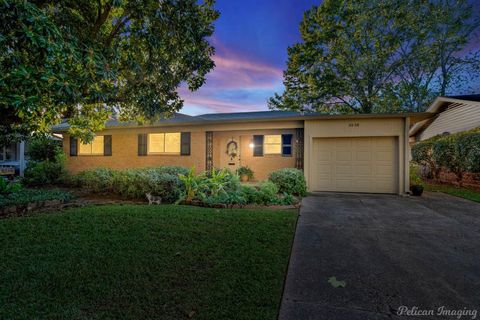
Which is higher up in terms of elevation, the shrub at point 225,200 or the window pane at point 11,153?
the window pane at point 11,153

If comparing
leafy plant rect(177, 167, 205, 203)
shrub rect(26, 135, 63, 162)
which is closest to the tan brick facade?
shrub rect(26, 135, 63, 162)

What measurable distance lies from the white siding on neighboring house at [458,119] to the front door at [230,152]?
11446 mm

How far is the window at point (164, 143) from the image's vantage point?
1136cm

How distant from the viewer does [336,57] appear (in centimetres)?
1477

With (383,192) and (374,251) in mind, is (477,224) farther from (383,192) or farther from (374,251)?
(383,192)

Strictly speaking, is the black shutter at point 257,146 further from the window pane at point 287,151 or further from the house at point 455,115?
the house at point 455,115

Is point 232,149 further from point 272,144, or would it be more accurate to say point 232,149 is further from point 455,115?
point 455,115

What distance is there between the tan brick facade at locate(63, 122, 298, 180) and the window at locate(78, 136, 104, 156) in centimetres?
27

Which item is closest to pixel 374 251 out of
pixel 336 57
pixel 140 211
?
pixel 140 211

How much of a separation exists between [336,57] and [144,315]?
16.8 metres

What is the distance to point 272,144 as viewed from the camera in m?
11.4

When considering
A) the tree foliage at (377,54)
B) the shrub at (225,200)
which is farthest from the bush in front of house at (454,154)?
the shrub at (225,200)

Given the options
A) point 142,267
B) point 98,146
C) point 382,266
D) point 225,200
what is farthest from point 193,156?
point 382,266

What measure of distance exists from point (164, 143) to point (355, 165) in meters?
8.84
